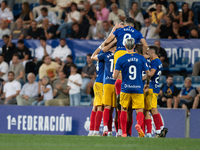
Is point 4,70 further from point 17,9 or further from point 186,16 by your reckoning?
point 186,16

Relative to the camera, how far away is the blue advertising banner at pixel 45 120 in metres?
13.2

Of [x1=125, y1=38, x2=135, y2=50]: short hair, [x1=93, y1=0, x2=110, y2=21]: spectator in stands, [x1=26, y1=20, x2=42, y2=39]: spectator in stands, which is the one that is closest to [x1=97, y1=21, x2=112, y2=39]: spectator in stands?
[x1=93, y1=0, x2=110, y2=21]: spectator in stands

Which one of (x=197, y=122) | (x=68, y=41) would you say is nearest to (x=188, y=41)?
(x=197, y=122)

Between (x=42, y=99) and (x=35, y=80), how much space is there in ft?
3.91

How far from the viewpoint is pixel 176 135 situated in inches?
491

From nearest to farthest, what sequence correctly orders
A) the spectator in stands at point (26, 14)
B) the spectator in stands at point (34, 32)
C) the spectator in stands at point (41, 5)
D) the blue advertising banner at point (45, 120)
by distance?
1. the blue advertising banner at point (45, 120)
2. the spectator in stands at point (34, 32)
3. the spectator in stands at point (26, 14)
4. the spectator in stands at point (41, 5)

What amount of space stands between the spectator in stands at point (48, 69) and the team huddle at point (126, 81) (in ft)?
17.3

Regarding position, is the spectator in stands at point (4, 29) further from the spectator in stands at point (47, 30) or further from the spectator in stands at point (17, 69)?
the spectator in stands at point (17, 69)

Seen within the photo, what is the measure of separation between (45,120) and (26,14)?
6.25 meters

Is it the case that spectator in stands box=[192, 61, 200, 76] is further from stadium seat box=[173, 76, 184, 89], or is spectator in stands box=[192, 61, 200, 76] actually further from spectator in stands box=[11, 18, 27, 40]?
spectator in stands box=[11, 18, 27, 40]

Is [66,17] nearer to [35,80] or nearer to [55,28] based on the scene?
[55,28]

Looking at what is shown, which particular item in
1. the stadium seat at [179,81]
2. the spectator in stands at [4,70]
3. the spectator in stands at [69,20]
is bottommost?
the stadium seat at [179,81]

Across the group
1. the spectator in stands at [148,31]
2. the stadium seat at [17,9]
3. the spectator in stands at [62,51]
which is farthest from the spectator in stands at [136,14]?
the stadium seat at [17,9]

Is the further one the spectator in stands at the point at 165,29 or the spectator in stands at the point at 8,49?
the spectator in stands at the point at 8,49
